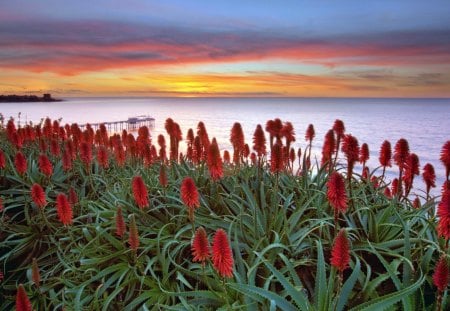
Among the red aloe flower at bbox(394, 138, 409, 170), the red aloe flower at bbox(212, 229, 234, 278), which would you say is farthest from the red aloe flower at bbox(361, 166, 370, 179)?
the red aloe flower at bbox(212, 229, 234, 278)

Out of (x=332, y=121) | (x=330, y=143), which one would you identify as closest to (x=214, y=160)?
(x=330, y=143)

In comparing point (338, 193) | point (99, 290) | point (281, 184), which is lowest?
point (99, 290)

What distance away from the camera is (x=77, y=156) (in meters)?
5.88

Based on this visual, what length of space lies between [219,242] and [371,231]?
1645 mm

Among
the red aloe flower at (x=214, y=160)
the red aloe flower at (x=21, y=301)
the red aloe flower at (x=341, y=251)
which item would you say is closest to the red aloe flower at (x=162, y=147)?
the red aloe flower at (x=214, y=160)

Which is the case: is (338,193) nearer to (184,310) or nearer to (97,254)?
(184,310)

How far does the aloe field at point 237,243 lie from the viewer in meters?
2.45

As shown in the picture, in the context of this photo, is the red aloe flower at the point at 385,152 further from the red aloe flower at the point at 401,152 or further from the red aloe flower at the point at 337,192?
the red aloe flower at the point at 337,192

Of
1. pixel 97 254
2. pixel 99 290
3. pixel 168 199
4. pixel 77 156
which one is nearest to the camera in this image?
pixel 99 290

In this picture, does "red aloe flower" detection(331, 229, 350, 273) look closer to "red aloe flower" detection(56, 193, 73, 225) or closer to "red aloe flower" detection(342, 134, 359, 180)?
"red aloe flower" detection(342, 134, 359, 180)

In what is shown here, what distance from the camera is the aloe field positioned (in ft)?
8.05

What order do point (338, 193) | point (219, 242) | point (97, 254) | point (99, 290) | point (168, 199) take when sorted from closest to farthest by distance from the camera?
1. point (219, 242)
2. point (338, 193)
3. point (99, 290)
4. point (97, 254)
5. point (168, 199)

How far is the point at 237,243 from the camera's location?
2945 mm

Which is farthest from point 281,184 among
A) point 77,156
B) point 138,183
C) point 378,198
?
point 77,156
